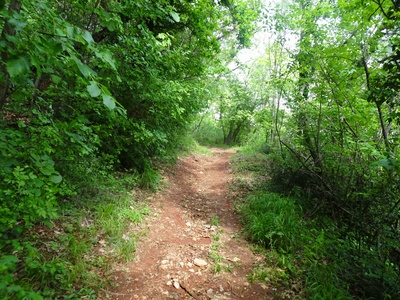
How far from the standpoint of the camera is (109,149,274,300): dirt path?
10.1ft

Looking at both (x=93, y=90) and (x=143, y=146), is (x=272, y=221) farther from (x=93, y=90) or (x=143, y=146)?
(x=93, y=90)

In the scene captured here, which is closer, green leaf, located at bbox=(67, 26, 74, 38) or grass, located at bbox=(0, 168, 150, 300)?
green leaf, located at bbox=(67, 26, 74, 38)

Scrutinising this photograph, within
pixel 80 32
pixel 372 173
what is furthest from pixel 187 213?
pixel 80 32

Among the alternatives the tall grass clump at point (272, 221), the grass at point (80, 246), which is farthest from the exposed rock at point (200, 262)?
the tall grass clump at point (272, 221)

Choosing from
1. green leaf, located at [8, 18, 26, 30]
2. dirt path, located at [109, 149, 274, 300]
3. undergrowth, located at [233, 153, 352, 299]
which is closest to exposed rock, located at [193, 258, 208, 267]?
dirt path, located at [109, 149, 274, 300]

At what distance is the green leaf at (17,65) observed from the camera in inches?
41.4

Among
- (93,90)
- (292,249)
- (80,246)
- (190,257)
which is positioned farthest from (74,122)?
(292,249)

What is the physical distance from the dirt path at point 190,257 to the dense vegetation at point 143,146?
0.32 metres

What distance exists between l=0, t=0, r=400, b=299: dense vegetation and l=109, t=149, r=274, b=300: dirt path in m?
0.32

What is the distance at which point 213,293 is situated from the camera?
10.3 feet

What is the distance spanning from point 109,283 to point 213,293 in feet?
4.55

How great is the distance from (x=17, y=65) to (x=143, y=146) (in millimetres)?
5038

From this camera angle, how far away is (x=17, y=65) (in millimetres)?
1090

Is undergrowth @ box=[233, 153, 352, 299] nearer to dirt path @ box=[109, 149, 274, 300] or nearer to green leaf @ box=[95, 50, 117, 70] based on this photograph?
dirt path @ box=[109, 149, 274, 300]
